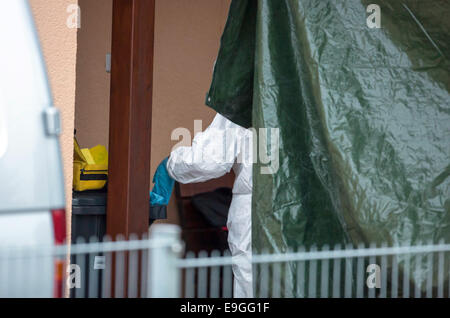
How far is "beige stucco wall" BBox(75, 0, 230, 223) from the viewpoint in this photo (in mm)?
5410

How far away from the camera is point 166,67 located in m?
5.75

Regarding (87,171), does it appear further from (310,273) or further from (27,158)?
(27,158)

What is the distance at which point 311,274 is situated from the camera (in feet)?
9.25

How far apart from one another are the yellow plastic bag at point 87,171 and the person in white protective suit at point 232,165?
400 mm

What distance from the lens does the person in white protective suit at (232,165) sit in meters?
3.82

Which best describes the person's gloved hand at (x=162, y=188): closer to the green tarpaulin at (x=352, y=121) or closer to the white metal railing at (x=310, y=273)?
the white metal railing at (x=310, y=273)

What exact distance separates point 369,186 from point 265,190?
45 centimetres

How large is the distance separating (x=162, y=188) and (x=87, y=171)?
45 cm

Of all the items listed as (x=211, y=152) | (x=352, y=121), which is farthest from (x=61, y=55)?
(x=352, y=121)

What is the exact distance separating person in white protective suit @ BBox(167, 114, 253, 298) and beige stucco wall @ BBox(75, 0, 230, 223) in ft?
5.72

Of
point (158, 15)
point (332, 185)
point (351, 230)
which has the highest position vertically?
point (158, 15)

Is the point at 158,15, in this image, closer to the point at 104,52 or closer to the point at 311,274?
the point at 104,52

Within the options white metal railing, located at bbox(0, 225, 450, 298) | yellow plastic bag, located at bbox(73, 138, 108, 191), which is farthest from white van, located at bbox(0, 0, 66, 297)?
yellow plastic bag, located at bbox(73, 138, 108, 191)

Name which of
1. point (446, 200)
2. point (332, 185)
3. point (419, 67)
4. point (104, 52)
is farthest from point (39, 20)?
point (104, 52)
